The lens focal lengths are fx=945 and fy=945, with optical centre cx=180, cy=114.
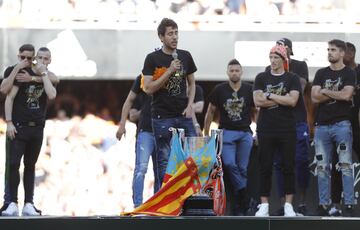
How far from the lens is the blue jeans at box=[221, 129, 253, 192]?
363 inches

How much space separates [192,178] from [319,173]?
160cm

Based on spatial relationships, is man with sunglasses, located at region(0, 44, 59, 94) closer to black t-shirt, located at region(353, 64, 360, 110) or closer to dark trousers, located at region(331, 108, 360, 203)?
dark trousers, located at region(331, 108, 360, 203)

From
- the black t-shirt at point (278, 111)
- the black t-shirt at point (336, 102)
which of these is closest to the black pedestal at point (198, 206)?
the black t-shirt at point (278, 111)

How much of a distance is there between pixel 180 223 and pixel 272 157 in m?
2.01

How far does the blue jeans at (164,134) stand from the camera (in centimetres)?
852

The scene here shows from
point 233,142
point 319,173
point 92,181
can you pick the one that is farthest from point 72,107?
point 319,173

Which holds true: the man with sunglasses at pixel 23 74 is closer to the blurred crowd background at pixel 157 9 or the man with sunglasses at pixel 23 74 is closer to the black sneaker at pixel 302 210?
the black sneaker at pixel 302 210

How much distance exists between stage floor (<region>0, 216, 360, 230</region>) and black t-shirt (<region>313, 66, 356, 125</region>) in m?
1.98

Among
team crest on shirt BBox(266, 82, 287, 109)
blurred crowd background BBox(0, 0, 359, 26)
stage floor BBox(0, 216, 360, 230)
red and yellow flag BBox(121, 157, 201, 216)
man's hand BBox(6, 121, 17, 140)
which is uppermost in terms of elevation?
blurred crowd background BBox(0, 0, 359, 26)

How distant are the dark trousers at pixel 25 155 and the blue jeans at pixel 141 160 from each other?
0.94m

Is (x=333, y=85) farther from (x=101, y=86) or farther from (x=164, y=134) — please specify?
(x=101, y=86)

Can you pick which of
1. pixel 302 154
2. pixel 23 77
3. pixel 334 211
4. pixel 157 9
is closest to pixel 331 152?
pixel 302 154

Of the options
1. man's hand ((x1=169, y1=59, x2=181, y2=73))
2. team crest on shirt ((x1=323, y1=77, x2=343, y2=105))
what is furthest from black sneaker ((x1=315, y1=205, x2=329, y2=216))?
man's hand ((x1=169, y1=59, x2=181, y2=73))

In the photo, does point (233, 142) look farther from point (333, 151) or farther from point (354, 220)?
point (354, 220)
